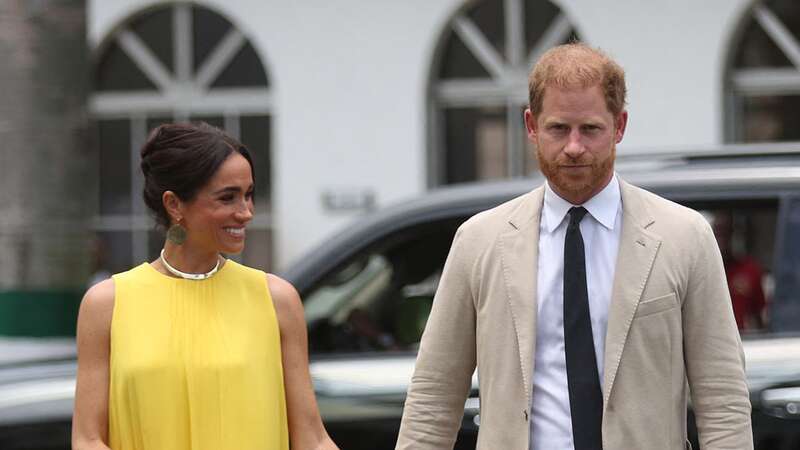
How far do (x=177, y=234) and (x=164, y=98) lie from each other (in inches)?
456

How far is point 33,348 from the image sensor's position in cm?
635

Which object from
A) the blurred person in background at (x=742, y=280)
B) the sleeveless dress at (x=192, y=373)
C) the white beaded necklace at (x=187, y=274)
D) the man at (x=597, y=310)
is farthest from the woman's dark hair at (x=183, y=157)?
the blurred person in background at (x=742, y=280)

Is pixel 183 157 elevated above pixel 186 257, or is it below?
above

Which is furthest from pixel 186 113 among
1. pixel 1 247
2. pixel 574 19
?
pixel 1 247

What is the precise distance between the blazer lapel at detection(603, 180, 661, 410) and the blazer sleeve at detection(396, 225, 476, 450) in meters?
0.34

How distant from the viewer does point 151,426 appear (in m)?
3.24

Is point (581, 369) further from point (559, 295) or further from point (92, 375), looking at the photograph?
point (92, 375)

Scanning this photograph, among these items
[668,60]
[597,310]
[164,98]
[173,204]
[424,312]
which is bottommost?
[424,312]

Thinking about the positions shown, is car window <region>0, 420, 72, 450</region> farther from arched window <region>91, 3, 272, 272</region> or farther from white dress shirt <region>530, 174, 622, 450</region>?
arched window <region>91, 3, 272, 272</region>

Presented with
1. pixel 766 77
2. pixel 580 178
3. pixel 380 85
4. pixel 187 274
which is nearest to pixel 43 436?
pixel 187 274

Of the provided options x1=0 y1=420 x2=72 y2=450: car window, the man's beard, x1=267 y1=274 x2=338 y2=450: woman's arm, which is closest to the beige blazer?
the man's beard

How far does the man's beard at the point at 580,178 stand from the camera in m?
3.06

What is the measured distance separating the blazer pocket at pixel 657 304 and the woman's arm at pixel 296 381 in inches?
29.5

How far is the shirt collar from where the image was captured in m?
3.19
